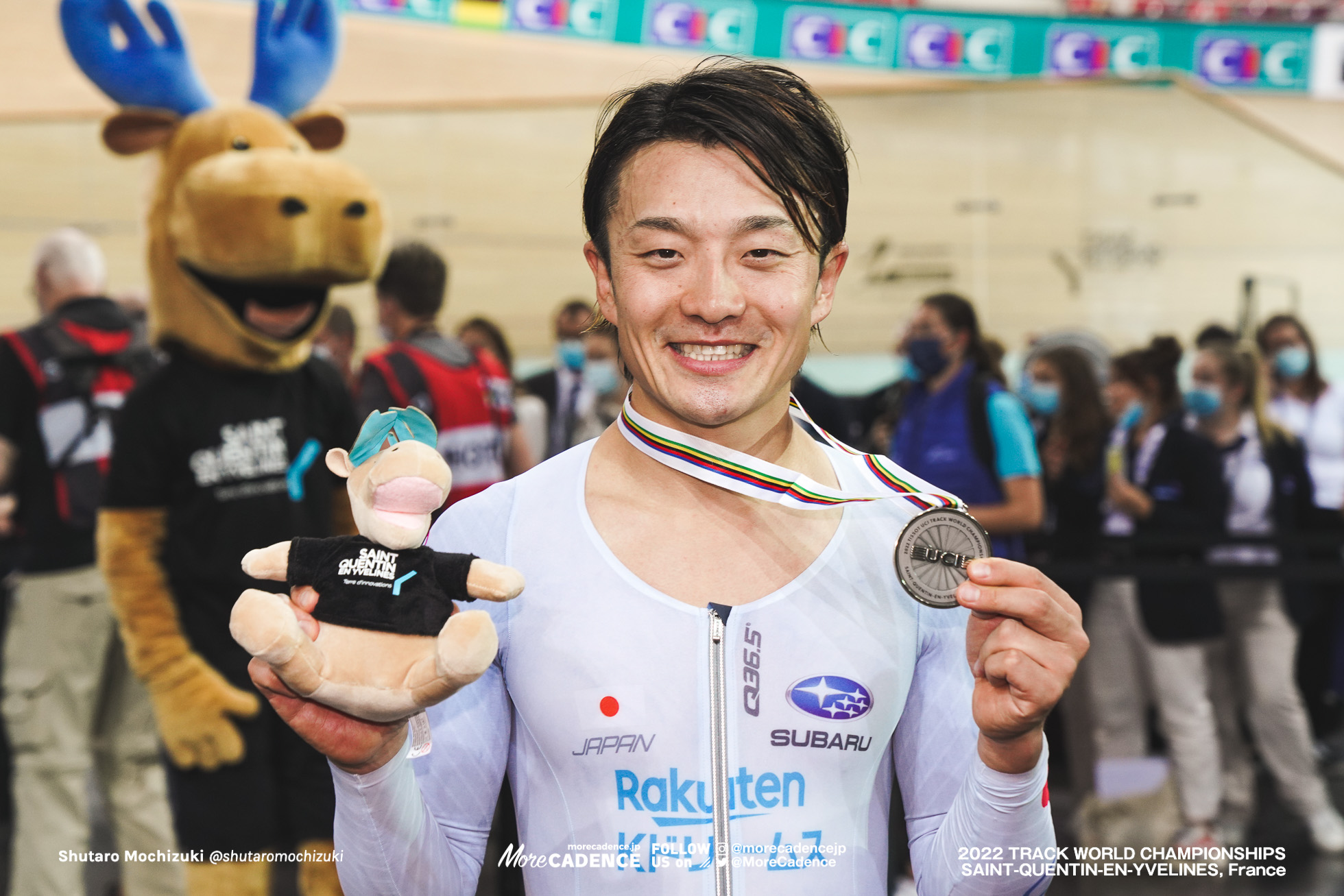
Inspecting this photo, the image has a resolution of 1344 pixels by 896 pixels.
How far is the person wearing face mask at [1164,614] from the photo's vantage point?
4.18m

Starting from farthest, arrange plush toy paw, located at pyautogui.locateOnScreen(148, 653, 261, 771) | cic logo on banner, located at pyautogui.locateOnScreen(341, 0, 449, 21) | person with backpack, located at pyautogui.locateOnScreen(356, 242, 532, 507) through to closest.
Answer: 1. cic logo on banner, located at pyautogui.locateOnScreen(341, 0, 449, 21)
2. person with backpack, located at pyautogui.locateOnScreen(356, 242, 532, 507)
3. plush toy paw, located at pyautogui.locateOnScreen(148, 653, 261, 771)

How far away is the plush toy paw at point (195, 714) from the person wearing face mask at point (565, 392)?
3113 millimetres

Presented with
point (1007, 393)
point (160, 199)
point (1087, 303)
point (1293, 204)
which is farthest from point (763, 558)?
point (1293, 204)

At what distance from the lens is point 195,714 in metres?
2.77

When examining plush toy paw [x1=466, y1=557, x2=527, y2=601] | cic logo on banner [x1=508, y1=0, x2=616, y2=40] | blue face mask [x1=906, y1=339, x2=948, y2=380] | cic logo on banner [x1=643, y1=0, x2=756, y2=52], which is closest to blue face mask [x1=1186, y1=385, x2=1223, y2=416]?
blue face mask [x1=906, y1=339, x2=948, y2=380]

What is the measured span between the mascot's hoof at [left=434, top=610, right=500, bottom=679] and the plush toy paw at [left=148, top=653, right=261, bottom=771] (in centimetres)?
184

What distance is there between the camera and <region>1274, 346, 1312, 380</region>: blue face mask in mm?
6105

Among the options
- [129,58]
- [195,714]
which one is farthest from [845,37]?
[195,714]

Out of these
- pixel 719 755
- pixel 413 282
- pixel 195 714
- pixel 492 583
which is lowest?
pixel 195 714

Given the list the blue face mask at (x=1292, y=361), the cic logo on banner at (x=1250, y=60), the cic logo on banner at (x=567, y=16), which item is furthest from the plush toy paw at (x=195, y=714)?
the cic logo on banner at (x=1250, y=60)

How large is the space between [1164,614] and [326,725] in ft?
12.2

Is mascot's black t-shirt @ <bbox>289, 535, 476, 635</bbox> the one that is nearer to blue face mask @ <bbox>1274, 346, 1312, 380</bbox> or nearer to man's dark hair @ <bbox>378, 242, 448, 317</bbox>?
man's dark hair @ <bbox>378, 242, 448, 317</bbox>

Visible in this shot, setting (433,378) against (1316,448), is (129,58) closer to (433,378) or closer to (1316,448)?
(433,378)

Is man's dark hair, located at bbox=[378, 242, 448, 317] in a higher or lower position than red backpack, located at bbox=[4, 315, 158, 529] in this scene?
higher
